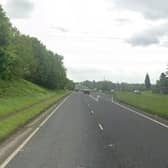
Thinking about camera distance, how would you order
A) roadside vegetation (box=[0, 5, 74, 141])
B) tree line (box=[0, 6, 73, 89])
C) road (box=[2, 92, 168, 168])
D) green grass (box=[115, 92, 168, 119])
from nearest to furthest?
road (box=[2, 92, 168, 168]), roadside vegetation (box=[0, 5, 74, 141]), green grass (box=[115, 92, 168, 119]), tree line (box=[0, 6, 73, 89])

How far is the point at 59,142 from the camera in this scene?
16.2 m

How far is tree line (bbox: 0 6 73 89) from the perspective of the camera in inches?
2409

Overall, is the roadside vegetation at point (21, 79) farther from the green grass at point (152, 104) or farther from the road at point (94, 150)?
the green grass at point (152, 104)

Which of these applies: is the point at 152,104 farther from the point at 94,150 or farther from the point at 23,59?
the point at 23,59

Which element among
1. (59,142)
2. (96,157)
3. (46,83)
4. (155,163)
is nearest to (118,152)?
(96,157)

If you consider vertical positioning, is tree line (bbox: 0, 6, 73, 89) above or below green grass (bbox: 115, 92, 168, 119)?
above

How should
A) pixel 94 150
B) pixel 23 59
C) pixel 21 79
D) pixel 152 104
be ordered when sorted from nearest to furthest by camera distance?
pixel 94 150, pixel 152 104, pixel 23 59, pixel 21 79

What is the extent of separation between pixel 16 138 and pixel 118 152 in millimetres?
5292

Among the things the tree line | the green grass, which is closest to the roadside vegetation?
the tree line

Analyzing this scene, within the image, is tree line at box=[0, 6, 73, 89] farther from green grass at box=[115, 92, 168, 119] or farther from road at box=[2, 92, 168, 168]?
road at box=[2, 92, 168, 168]

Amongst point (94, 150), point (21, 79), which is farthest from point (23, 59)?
point (94, 150)

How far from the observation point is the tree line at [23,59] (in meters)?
61.2

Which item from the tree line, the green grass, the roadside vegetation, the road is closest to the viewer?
the road

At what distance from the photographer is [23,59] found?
88000 millimetres
